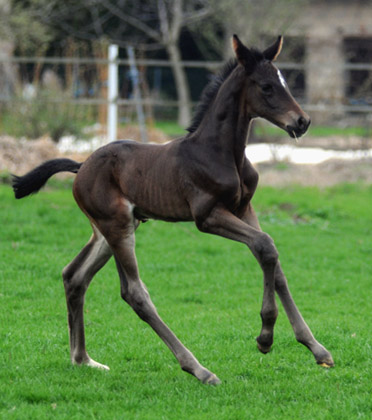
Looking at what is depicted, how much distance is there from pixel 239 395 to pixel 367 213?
7.56 meters

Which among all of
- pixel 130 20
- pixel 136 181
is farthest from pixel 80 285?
pixel 130 20

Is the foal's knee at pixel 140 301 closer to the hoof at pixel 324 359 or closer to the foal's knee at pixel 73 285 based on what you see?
the foal's knee at pixel 73 285

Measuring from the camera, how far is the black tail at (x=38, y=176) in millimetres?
5707

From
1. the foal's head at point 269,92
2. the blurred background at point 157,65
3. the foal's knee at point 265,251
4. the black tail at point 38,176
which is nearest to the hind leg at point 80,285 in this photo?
the black tail at point 38,176

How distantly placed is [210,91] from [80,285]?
1690 mm

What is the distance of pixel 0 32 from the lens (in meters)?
17.4

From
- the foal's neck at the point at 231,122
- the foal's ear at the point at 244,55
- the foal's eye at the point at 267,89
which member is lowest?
the foal's neck at the point at 231,122

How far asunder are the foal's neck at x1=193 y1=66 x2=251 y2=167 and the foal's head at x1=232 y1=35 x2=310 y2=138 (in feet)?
0.32

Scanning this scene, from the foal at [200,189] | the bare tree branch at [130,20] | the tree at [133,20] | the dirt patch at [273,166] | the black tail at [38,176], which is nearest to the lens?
the foal at [200,189]

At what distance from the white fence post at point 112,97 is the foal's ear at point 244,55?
9.35 meters

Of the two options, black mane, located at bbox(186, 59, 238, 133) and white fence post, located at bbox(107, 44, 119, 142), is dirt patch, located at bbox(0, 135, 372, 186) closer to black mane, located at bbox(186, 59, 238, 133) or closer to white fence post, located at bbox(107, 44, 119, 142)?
white fence post, located at bbox(107, 44, 119, 142)

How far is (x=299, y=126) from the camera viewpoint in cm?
468

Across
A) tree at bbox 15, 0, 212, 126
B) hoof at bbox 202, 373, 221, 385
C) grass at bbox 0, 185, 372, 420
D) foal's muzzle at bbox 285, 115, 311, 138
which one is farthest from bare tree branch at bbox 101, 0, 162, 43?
hoof at bbox 202, 373, 221, 385

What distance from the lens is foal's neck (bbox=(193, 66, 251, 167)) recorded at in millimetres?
4996
